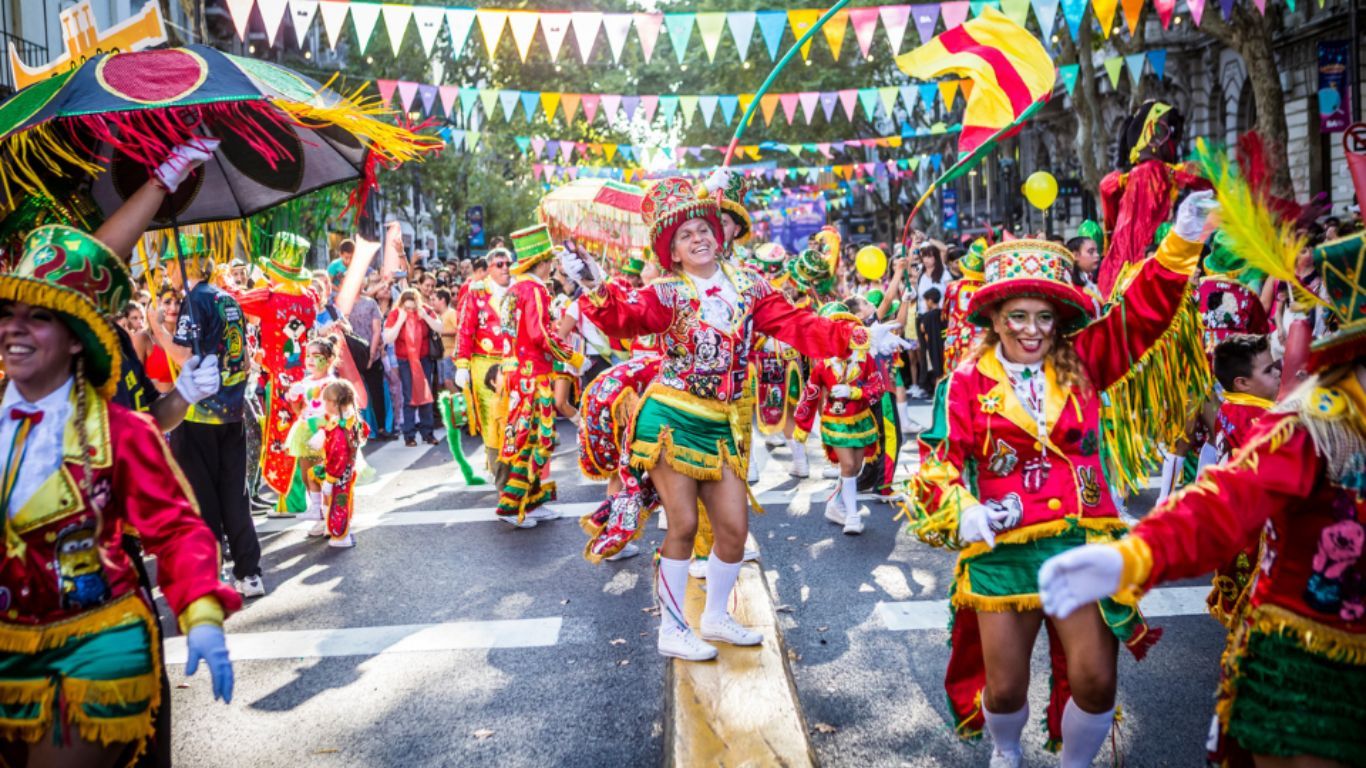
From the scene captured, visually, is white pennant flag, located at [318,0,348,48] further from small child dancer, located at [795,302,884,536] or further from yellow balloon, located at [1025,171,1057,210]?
yellow balloon, located at [1025,171,1057,210]

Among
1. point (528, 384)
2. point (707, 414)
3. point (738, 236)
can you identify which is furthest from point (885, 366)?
point (707, 414)

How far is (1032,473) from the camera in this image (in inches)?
138

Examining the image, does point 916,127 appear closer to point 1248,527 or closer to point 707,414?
point 707,414

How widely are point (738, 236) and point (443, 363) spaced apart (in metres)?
9.39

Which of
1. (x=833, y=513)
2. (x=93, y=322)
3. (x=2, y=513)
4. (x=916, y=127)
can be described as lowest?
(x=833, y=513)

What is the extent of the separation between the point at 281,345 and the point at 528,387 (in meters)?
2.01

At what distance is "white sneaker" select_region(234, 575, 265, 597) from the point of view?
654 centimetres

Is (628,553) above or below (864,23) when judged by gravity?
below

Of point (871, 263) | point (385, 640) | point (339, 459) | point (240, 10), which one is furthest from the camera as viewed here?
point (240, 10)

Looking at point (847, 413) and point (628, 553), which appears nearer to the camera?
point (628, 553)

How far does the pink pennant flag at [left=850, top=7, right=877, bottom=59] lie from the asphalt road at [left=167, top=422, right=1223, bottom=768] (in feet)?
21.4

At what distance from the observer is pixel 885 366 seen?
32.5 ft

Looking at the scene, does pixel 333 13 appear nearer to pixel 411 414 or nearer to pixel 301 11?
pixel 301 11

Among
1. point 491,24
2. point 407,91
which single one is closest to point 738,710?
point 491,24
